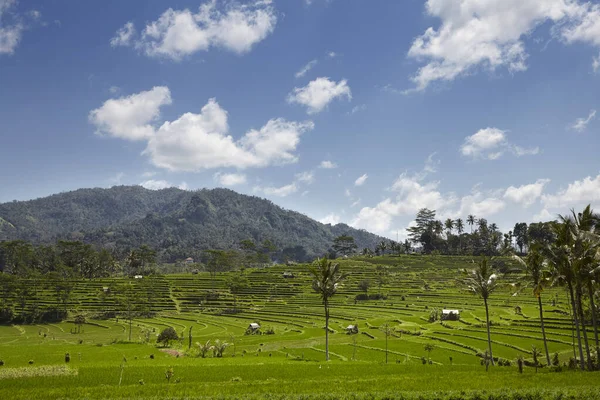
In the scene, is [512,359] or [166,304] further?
[166,304]

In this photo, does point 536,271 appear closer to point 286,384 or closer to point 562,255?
point 562,255

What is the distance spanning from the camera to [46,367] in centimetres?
3216

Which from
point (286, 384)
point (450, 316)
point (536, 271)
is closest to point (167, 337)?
point (286, 384)

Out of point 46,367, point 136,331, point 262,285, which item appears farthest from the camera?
point 262,285

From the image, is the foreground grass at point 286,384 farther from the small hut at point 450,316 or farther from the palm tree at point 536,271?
the small hut at point 450,316

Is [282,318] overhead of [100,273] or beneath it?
beneath

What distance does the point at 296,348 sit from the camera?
178ft


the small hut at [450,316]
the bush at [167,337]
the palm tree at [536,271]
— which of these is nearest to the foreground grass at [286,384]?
the palm tree at [536,271]

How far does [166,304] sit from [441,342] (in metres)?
80.8

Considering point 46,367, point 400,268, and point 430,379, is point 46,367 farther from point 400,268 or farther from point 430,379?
point 400,268

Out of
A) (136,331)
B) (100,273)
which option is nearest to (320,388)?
(136,331)

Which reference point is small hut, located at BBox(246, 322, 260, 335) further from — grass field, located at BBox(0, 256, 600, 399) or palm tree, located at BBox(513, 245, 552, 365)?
palm tree, located at BBox(513, 245, 552, 365)

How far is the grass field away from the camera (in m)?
25.1

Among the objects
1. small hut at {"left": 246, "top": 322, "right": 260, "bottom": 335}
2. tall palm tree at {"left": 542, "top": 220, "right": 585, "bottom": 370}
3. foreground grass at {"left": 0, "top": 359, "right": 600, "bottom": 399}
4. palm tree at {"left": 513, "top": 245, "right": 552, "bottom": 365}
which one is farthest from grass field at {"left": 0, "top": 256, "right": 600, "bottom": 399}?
tall palm tree at {"left": 542, "top": 220, "right": 585, "bottom": 370}
